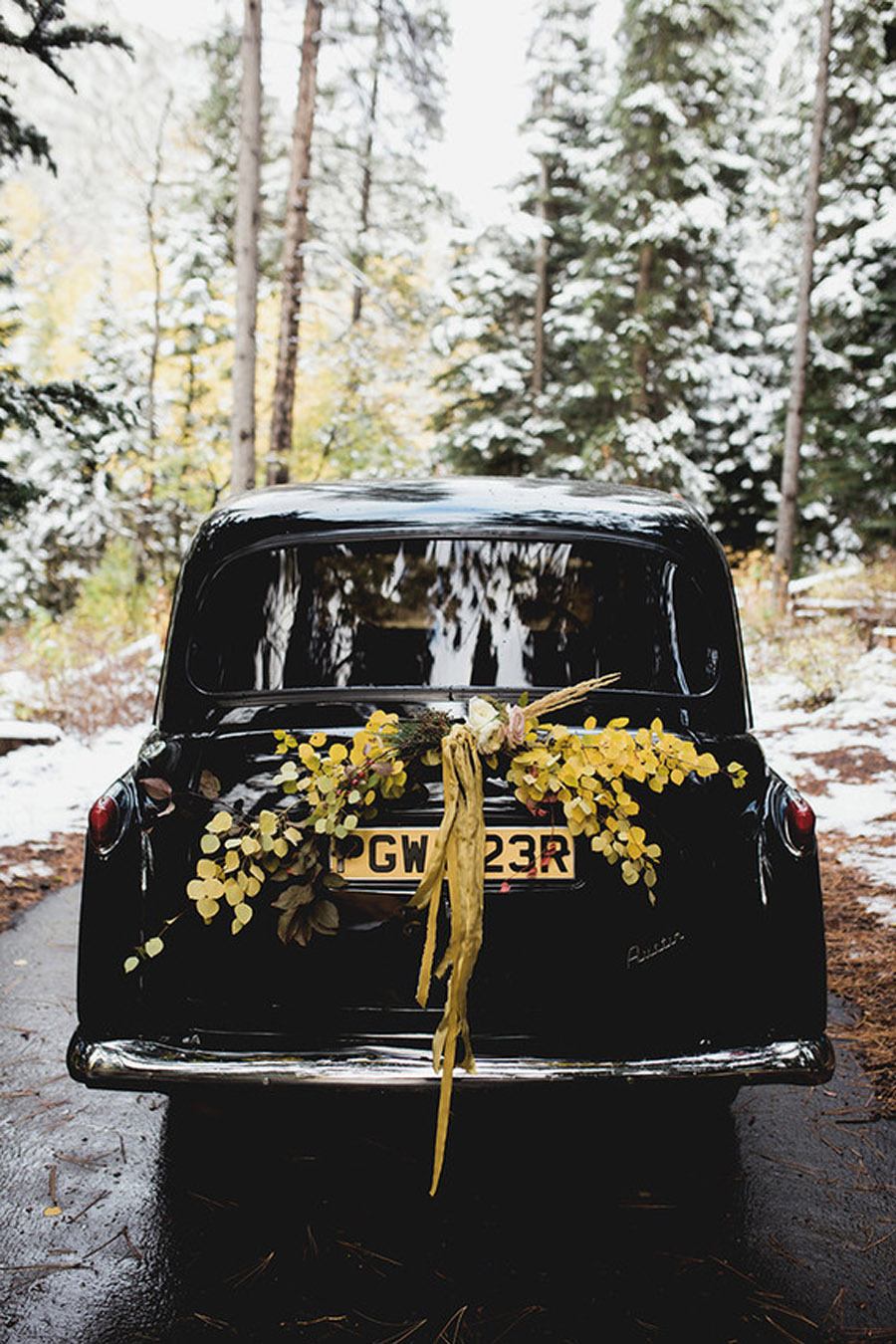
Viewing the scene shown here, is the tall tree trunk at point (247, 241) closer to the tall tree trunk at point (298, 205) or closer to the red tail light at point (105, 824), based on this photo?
the tall tree trunk at point (298, 205)

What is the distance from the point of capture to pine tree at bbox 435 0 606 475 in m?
20.1

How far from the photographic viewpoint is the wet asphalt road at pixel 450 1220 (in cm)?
242

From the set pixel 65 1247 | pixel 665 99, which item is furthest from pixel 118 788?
pixel 665 99

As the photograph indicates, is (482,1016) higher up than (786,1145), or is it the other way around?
(482,1016)

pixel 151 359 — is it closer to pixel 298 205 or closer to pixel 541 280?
pixel 298 205

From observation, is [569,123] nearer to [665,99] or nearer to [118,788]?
[665,99]

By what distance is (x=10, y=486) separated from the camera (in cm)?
712

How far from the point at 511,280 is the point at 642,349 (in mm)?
3083

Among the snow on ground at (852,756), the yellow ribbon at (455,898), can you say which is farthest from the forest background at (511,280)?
the yellow ribbon at (455,898)

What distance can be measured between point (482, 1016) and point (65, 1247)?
1.24 m

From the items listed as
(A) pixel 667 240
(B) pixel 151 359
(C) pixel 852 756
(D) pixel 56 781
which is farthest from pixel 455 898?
(B) pixel 151 359

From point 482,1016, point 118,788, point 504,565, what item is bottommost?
point 482,1016

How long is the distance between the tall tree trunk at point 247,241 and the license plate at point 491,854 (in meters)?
9.99

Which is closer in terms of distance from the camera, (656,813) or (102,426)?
(656,813)
